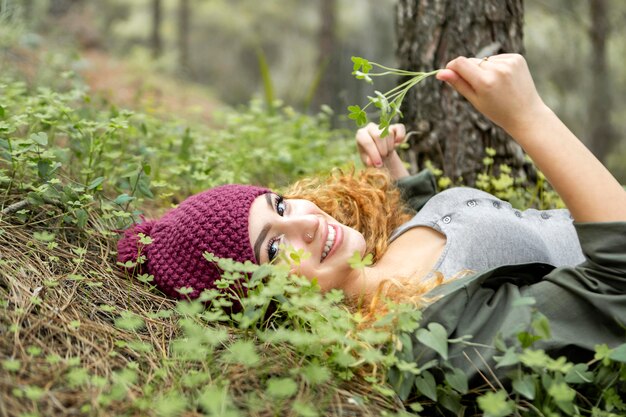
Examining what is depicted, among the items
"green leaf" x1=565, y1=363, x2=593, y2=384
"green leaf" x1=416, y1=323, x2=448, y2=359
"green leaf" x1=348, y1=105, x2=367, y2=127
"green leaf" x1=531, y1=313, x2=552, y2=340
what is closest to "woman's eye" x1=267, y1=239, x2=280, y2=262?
"green leaf" x1=348, y1=105, x2=367, y2=127

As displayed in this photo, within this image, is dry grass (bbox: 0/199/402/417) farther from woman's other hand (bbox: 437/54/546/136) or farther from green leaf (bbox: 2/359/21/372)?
woman's other hand (bbox: 437/54/546/136)

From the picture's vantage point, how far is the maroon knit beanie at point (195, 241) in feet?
7.54

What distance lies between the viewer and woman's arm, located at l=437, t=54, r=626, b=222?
210 centimetres

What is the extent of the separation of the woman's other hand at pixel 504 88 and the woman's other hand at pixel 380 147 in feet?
2.58

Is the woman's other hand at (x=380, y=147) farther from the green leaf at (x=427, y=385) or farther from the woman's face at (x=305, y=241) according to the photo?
the green leaf at (x=427, y=385)

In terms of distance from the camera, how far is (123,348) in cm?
197

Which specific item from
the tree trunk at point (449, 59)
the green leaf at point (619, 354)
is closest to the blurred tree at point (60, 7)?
the tree trunk at point (449, 59)

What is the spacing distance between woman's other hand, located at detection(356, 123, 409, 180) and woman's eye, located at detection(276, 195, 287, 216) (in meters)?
0.68

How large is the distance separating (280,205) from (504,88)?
3.22ft

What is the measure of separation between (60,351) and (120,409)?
1.16 feet

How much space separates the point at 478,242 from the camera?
2438mm

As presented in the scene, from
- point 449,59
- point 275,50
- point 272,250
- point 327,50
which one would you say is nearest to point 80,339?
point 272,250

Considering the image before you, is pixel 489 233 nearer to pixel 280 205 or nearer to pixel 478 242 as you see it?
pixel 478 242

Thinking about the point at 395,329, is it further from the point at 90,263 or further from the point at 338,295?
the point at 90,263
